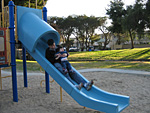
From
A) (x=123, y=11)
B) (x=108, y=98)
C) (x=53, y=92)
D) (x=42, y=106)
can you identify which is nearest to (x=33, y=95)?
(x=53, y=92)

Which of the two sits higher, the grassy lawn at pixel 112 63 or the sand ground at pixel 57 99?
the grassy lawn at pixel 112 63

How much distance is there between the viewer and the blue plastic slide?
170 inches

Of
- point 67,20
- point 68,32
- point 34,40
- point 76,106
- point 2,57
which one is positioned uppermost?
point 67,20

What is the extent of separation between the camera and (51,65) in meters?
5.02

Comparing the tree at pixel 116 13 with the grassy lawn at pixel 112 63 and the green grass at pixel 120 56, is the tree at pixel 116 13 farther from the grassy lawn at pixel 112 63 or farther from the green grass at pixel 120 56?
the grassy lawn at pixel 112 63

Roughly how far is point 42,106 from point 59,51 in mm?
1760

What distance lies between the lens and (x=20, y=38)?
581cm

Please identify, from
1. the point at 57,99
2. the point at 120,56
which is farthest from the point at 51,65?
the point at 120,56

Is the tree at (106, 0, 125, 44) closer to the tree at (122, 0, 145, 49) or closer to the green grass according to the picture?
the tree at (122, 0, 145, 49)

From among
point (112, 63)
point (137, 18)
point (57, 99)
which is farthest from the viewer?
point (137, 18)

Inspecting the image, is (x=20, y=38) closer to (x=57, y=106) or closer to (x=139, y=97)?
(x=57, y=106)

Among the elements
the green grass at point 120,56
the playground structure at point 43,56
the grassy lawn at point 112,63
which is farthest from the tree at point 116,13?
the playground structure at point 43,56

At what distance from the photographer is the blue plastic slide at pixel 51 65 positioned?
4328 mm

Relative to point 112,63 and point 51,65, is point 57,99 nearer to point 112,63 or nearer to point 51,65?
point 51,65
